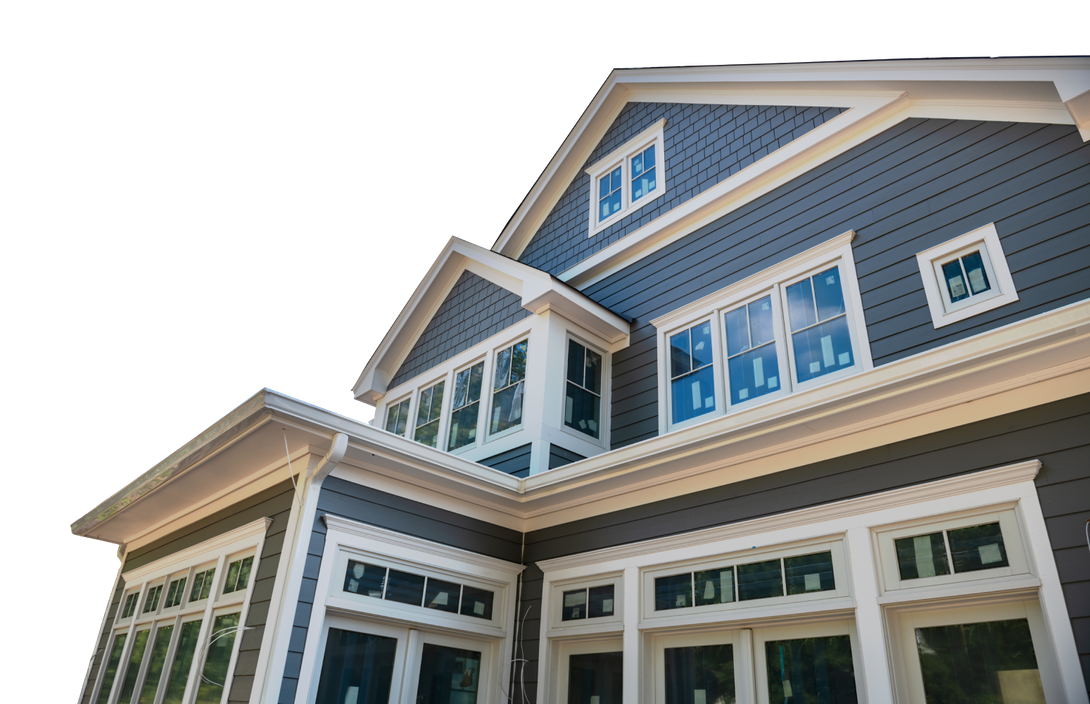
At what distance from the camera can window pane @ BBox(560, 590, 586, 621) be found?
5.29m

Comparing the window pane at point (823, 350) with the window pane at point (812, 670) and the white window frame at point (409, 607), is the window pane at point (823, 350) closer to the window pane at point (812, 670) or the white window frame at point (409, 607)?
the window pane at point (812, 670)

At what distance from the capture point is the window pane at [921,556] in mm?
3576

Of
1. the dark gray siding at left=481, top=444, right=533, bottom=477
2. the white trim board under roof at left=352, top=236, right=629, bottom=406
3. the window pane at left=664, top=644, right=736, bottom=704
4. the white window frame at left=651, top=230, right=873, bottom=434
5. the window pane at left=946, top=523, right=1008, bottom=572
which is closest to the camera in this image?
the window pane at left=946, top=523, right=1008, bottom=572

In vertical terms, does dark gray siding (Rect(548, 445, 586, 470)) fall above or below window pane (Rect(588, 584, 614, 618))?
above

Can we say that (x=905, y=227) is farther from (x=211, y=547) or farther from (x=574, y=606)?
(x=211, y=547)

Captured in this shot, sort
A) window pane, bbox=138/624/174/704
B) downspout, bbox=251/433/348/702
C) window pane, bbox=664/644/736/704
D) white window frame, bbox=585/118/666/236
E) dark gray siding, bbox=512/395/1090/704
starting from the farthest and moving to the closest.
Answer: white window frame, bbox=585/118/666/236 → window pane, bbox=138/624/174/704 → window pane, bbox=664/644/736/704 → downspout, bbox=251/433/348/702 → dark gray siding, bbox=512/395/1090/704

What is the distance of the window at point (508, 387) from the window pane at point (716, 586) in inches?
104

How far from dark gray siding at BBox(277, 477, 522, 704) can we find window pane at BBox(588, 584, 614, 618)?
2.89 ft

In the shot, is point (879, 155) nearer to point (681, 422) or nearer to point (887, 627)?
point (681, 422)

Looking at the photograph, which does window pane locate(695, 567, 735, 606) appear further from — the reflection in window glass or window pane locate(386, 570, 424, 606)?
window pane locate(386, 570, 424, 606)

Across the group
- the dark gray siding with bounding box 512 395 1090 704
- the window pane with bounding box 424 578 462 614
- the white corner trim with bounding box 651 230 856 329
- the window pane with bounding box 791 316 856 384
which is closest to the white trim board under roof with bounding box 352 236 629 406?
the white corner trim with bounding box 651 230 856 329

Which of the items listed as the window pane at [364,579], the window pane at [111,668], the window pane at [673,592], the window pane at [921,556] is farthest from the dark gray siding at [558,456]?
the window pane at [111,668]

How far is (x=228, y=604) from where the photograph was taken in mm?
4977

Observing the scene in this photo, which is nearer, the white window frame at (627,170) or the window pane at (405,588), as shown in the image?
the window pane at (405,588)
